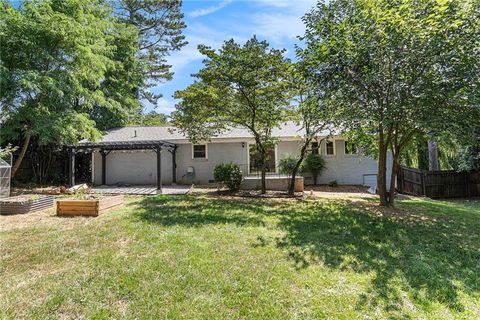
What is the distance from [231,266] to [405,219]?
5.18 m

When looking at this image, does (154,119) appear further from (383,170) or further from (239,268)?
(239,268)

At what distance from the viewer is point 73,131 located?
11.8m

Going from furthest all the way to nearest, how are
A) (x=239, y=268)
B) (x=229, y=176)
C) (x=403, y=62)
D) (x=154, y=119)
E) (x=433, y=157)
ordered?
(x=154, y=119)
(x=433, y=157)
(x=229, y=176)
(x=403, y=62)
(x=239, y=268)

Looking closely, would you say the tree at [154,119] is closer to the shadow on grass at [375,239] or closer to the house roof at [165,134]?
the house roof at [165,134]

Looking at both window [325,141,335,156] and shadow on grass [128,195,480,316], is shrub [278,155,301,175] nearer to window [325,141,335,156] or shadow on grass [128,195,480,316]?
window [325,141,335,156]

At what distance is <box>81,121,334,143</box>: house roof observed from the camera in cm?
1491

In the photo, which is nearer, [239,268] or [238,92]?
[239,268]

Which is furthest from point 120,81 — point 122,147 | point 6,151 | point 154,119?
point 6,151

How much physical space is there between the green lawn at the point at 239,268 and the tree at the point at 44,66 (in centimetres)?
643

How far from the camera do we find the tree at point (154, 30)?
78.5ft

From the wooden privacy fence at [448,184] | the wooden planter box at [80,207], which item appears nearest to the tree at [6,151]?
the wooden planter box at [80,207]

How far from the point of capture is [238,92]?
33.7 ft

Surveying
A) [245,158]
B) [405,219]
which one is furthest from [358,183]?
[405,219]

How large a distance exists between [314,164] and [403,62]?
8.47 meters
